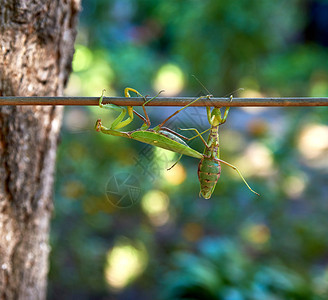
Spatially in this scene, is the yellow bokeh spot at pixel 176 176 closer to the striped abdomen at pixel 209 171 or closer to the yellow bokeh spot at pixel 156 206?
the yellow bokeh spot at pixel 156 206

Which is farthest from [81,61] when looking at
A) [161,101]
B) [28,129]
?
[161,101]

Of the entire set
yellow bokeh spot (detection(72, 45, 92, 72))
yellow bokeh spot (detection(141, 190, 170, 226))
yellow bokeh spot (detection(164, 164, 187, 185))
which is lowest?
yellow bokeh spot (detection(141, 190, 170, 226))

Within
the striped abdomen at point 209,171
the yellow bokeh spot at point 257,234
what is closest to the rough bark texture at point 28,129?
the striped abdomen at point 209,171

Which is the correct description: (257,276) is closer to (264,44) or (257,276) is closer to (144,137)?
(144,137)

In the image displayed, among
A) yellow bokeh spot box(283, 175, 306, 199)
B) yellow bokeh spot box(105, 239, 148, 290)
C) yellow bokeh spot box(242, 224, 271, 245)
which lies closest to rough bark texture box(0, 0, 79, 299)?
yellow bokeh spot box(105, 239, 148, 290)

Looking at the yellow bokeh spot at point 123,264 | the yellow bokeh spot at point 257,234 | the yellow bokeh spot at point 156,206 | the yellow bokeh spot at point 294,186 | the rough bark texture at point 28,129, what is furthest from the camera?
the yellow bokeh spot at point 294,186

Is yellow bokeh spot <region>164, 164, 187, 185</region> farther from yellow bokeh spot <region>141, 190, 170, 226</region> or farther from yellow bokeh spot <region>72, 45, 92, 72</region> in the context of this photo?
yellow bokeh spot <region>72, 45, 92, 72</region>

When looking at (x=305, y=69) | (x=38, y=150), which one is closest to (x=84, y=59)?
(x=38, y=150)
